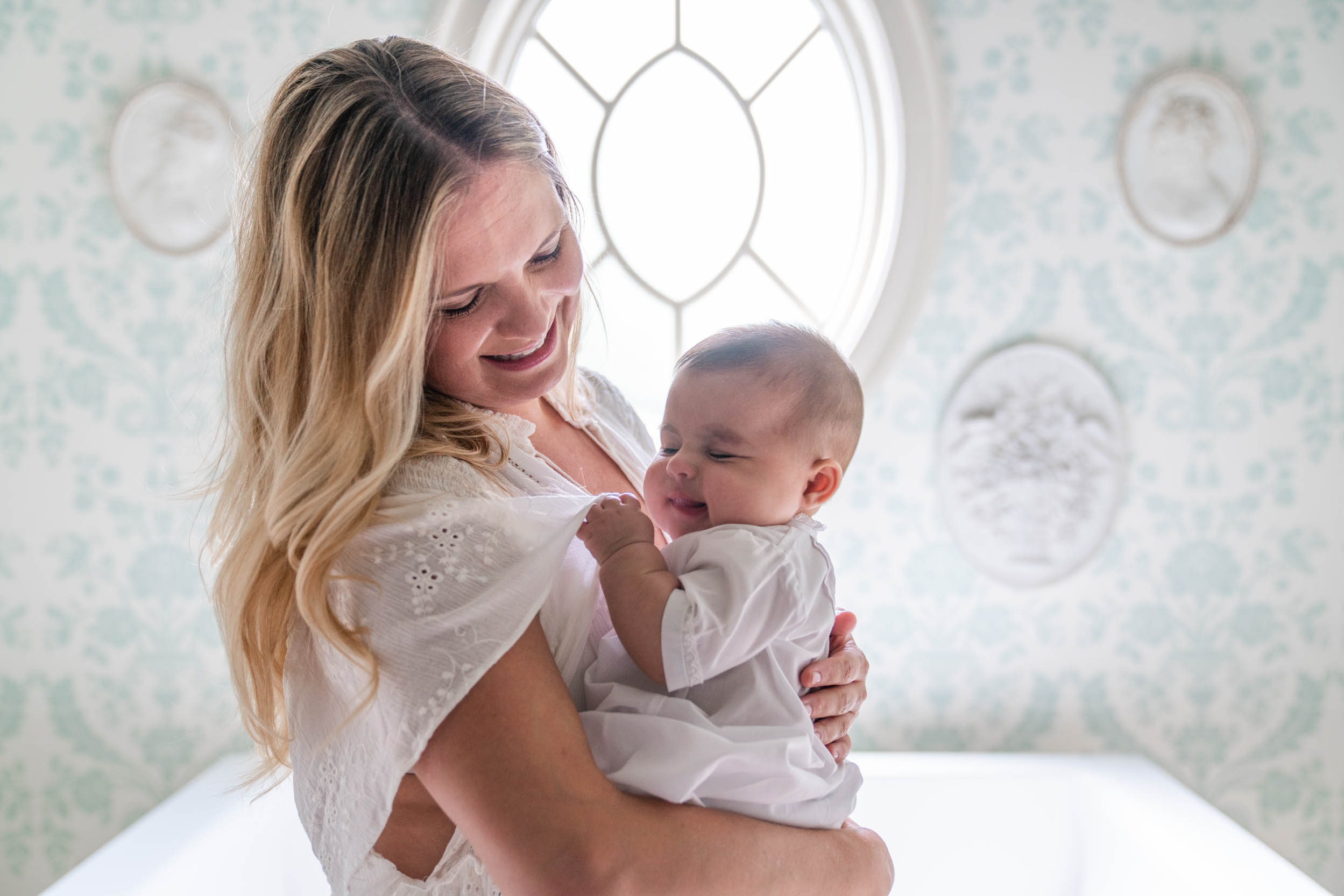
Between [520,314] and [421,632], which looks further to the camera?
[520,314]

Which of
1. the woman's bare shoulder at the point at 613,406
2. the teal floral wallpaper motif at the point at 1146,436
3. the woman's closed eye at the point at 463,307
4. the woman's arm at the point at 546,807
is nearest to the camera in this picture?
the woman's arm at the point at 546,807

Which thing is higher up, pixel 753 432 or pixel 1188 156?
pixel 1188 156

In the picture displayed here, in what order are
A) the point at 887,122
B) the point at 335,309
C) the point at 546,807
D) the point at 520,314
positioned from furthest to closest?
the point at 887,122 < the point at 520,314 < the point at 335,309 < the point at 546,807

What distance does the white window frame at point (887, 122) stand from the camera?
2.18 meters

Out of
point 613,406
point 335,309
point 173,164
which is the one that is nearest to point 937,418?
point 613,406

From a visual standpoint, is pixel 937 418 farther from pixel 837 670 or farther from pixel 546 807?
pixel 546 807

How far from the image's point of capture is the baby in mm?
927

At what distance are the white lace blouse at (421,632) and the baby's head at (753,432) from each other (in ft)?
0.54

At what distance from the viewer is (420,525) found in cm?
84

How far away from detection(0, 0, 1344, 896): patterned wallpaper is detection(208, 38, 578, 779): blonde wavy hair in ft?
4.32

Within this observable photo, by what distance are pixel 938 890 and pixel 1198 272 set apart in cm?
161

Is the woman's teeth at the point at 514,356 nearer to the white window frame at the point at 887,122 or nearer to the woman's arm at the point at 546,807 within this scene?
the woman's arm at the point at 546,807

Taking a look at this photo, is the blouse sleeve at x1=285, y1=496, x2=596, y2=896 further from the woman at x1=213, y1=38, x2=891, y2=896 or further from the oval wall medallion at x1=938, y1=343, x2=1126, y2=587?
the oval wall medallion at x1=938, y1=343, x2=1126, y2=587

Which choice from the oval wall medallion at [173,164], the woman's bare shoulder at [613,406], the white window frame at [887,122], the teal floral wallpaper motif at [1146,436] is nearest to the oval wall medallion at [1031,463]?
the teal floral wallpaper motif at [1146,436]
